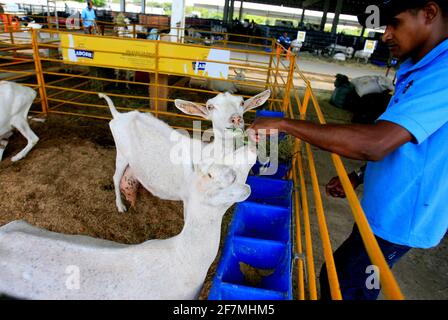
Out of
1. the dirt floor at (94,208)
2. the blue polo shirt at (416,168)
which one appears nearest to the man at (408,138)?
the blue polo shirt at (416,168)

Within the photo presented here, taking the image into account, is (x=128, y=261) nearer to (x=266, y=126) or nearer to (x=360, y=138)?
(x=266, y=126)

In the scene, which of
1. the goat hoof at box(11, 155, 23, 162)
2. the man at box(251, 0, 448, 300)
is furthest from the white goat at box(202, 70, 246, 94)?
the man at box(251, 0, 448, 300)

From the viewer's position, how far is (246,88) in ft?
31.7

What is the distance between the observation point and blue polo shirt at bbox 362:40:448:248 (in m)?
1.15

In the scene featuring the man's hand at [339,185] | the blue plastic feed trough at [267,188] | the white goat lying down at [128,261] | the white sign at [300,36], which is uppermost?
the man's hand at [339,185]

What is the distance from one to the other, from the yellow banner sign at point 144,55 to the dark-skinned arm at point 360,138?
4.20 metres

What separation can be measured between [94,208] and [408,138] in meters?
3.30

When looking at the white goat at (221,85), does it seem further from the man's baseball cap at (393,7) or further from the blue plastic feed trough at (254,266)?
the man's baseball cap at (393,7)

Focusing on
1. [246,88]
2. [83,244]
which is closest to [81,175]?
[83,244]

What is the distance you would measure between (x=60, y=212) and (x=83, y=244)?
6.50 ft

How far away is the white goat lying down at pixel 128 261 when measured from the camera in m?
1.54

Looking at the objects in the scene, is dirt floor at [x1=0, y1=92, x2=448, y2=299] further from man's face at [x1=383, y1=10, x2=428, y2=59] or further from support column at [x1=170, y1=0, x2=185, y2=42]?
support column at [x1=170, y1=0, x2=185, y2=42]
